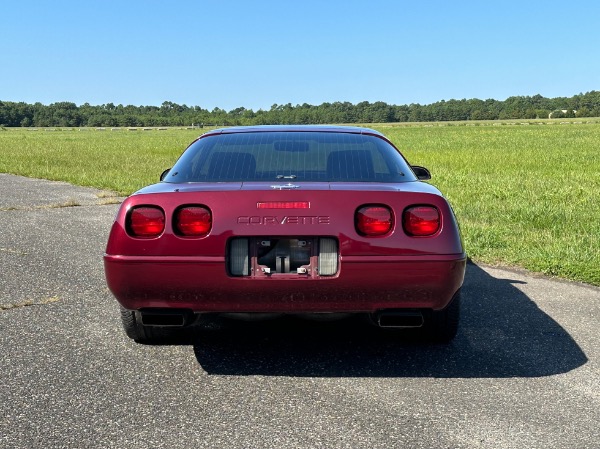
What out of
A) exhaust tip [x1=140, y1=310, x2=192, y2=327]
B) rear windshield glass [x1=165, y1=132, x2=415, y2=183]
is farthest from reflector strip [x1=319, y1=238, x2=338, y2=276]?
exhaust tip [x1=140, y1=310, x2=192, y2=327]

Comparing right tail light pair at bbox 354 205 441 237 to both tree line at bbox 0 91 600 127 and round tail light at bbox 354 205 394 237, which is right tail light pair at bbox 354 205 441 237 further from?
tree line at bbox 0 91 600 127

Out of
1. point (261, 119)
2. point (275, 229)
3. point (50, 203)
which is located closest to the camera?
point (275, 229)

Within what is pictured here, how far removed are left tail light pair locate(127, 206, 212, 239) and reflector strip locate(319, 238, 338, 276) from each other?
0.54 metres

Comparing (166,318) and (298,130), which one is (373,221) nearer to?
(166,318)

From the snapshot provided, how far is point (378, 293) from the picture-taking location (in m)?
3.40

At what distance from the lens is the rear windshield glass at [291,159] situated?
388 cm

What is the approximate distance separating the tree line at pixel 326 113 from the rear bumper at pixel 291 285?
13350 centimetres

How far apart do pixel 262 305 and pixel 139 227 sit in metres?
0.69

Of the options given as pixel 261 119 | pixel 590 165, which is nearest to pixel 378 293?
pixel 590 165

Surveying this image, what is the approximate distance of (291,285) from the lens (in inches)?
132

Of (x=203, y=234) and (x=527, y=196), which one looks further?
(x=527, y=196)

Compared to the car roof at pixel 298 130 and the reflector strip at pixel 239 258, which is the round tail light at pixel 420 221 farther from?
the car roof at pixel 298 130

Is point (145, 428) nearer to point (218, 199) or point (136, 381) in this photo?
point (136, 381)

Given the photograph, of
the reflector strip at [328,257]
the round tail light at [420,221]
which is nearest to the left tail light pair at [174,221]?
the reflector strip at [328,257]
